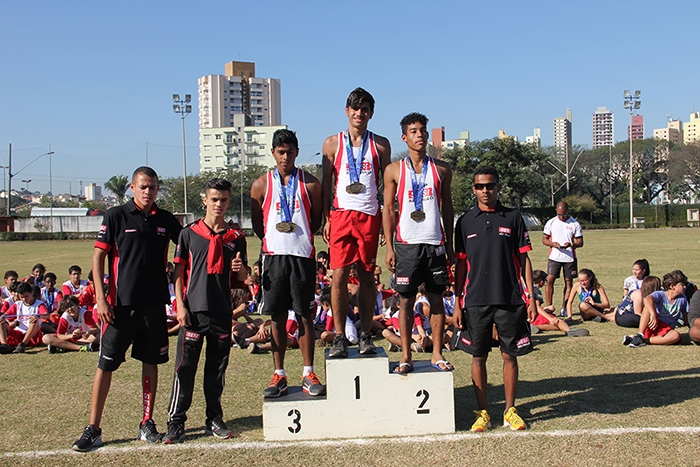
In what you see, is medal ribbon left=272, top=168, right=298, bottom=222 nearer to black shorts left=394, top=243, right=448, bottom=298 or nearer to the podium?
black shorts left=394, top=243, right=448, bottom=298

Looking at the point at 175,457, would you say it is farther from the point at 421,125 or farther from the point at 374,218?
the point at 421,125

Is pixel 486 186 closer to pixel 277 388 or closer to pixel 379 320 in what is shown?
pixel 277 388

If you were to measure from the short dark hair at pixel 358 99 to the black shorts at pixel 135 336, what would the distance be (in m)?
2.60

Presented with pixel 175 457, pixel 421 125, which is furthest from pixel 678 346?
pixel 175 457

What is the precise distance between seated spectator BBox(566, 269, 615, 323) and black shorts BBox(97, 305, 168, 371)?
840 centimetres

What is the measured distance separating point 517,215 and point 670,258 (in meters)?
20.8

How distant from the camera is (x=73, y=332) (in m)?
10.4

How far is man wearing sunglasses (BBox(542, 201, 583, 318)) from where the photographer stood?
12852mm

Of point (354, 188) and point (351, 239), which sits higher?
point (354, 188)

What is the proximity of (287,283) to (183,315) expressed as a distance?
1.00m

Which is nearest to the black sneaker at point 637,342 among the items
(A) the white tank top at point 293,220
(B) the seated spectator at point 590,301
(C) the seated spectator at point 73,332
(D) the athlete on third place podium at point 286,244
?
(B) the seated spectator at point 590,301

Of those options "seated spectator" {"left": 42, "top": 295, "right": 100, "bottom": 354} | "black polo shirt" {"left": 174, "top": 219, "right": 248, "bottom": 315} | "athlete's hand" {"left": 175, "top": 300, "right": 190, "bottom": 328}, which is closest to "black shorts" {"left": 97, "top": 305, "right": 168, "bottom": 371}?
"athlete's hand" {"left": 175, "top": 300, "right": 190, "bottom": 328}

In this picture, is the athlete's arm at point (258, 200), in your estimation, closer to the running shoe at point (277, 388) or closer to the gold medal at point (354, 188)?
the gold medal at point (354, 188)

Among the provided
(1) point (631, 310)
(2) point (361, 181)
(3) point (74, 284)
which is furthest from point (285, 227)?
(3) point (74, 284)
